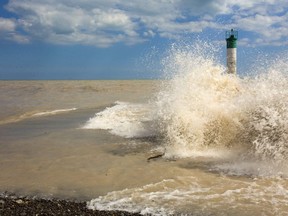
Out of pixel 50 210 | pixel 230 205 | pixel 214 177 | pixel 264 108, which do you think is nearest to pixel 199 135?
pixel 264 108

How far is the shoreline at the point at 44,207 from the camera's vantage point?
5352mm

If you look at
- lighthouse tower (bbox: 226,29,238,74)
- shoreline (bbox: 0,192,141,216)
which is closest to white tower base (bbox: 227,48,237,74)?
lighthouse tower (bbox: 226,29,238,74)

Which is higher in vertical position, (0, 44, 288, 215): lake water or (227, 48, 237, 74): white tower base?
(227, 48, 237, 74): white tower base

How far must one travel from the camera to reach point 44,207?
18.3 ft

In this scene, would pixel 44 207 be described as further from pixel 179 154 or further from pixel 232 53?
pixel 232 53

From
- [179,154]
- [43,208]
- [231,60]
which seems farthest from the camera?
[231,60]

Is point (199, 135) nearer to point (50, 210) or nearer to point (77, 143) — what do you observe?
point (77, 143)

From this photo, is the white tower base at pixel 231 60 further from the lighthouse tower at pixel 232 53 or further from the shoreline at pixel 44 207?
the shoreline at pixel 44 207

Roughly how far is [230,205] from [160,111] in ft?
19.3

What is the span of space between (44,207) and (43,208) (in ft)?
0.14

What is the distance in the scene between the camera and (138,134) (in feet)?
38.0

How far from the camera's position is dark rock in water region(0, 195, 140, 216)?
5.34 m

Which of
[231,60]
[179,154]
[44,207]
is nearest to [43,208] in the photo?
[44,207]

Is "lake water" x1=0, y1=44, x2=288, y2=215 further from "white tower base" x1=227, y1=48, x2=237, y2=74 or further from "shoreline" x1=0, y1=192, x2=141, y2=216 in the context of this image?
A: "white tower base" x1=227, y1=48, x2=237, y2=74
